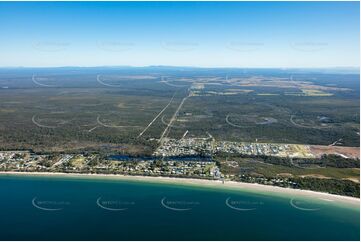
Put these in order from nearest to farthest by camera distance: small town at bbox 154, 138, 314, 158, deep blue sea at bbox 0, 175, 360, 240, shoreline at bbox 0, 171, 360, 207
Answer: deep blue sea at bbox 0, 175, 360, 240 → shoreline at bbox 0, 171, 360, 207 → small town at bbox 154, 138, 314, 158

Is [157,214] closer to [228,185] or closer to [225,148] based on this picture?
[228,185]

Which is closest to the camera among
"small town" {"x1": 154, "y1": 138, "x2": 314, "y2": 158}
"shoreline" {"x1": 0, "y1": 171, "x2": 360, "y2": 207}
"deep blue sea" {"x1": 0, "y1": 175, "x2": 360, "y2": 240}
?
"deep blue sea" {"x1": 0, "y1": 175, "x2": 360, "y2": 240}

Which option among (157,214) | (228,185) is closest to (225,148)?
(228,185)

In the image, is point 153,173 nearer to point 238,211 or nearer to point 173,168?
point 173,168

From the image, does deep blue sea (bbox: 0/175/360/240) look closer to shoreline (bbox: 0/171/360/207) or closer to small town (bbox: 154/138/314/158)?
shoreline (bbox: 0/171/360/207)

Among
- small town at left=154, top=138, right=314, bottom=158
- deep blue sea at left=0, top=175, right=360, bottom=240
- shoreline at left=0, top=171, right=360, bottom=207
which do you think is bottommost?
deep blue sea at left=0, top=175, right=360, bottom=240

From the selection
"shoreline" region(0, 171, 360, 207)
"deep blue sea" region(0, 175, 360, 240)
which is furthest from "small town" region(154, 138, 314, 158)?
"deep blue sea" region(0, 175, 360, 240)

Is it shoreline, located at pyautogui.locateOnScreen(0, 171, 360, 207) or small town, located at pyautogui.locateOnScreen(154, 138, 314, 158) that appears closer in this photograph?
shoreline, located at pyautogui.locateOnScreen(0, 171, 360, 207)

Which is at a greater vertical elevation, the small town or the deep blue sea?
the small town

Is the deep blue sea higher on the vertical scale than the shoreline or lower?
lower

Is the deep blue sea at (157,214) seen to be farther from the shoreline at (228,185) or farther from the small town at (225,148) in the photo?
the small town at (225,148)
